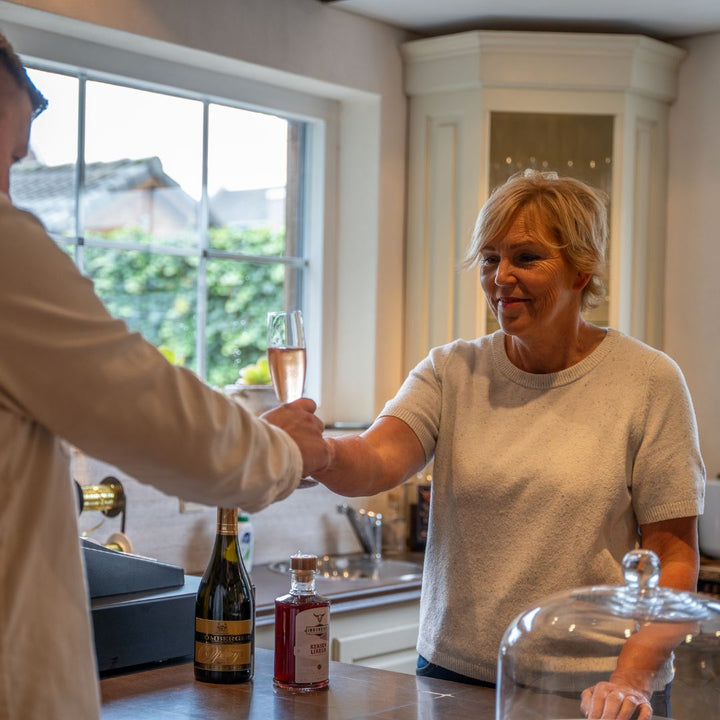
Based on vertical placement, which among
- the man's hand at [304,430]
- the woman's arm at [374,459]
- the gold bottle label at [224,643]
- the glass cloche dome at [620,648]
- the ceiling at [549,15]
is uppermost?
the ceiling at [549,15]

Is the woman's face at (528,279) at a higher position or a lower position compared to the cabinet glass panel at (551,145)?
lower

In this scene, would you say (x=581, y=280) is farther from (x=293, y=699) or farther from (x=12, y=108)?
(x=12, y=108)

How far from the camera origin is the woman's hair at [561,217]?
201 cm

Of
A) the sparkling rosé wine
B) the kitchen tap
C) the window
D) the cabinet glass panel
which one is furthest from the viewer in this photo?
the cabinet glass panel

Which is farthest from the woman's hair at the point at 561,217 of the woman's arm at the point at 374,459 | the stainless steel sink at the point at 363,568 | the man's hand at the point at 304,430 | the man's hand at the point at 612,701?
the stainless steel sink at the point at 363,568

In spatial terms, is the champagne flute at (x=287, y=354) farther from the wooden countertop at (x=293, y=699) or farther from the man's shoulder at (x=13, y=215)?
the man's shoulder at (x=13, y=215)

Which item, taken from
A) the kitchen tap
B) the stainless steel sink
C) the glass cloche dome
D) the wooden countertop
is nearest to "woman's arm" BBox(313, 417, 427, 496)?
the wooden countertop

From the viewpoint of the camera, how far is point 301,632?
1.73 metres

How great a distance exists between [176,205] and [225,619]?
1933 mm

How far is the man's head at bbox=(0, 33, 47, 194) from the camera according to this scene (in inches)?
46.5

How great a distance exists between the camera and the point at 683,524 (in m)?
1.89

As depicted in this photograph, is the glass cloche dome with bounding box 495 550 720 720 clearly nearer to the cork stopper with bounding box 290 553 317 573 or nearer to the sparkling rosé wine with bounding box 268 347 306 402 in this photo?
the cork stopper with bounding box 290 553 317 573

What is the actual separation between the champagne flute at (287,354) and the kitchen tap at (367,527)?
194cm

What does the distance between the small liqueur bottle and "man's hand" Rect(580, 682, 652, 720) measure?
1.54 ft
